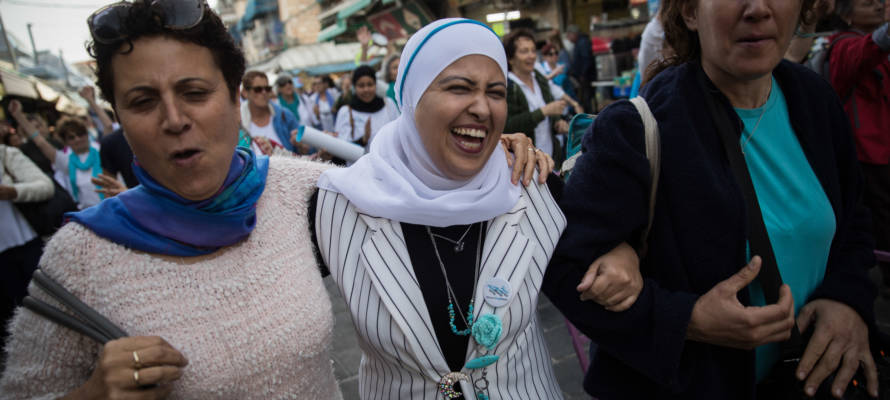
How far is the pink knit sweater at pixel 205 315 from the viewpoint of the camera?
1314 millimetres

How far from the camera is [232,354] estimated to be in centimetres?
141

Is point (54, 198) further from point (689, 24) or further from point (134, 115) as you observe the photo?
point (689, 24)

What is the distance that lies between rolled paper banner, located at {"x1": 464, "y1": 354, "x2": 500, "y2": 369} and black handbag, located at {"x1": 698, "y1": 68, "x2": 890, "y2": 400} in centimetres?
81

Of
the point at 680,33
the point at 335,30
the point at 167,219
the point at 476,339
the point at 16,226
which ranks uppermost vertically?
the point at 335,30

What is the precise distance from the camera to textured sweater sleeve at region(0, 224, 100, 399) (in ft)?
4.26

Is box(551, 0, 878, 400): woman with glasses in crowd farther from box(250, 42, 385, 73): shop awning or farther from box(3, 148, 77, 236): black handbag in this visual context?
box(250, 42, 385, 73): shop awning

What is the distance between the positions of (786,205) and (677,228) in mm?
356

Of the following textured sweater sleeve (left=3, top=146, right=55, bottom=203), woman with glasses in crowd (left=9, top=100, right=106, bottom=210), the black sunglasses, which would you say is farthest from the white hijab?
woman with glasses in crowd (left=9, top=100, right=106, bottom=210)

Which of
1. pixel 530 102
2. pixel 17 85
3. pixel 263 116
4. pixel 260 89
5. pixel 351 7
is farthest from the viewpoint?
pixel 351 7

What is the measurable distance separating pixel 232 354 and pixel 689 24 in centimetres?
169

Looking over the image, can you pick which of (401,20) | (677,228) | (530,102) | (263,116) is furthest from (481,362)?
(401,20)

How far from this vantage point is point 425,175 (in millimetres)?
1725

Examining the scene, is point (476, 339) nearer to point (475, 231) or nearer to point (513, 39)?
point (475, 231)

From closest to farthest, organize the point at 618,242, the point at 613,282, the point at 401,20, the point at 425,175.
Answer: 1. the point at 613,282
2. the point at 618,242
3. the point at 425,175
4. the point at 401,20
